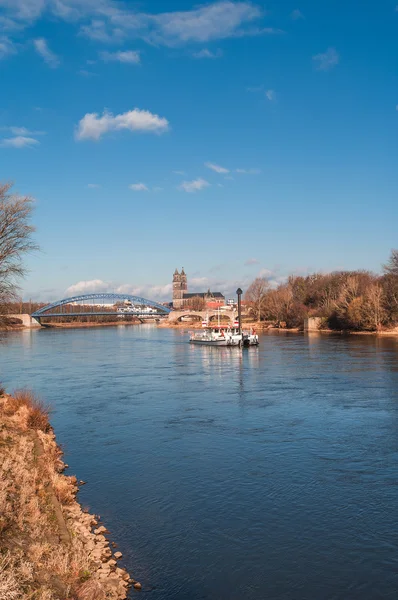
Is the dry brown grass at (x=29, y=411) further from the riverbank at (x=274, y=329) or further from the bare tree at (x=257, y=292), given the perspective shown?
the bare tree at (x=257, y=292)

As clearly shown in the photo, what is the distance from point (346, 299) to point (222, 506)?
237 feet

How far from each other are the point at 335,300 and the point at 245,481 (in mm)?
75423

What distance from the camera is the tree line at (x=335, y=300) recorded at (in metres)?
73.4

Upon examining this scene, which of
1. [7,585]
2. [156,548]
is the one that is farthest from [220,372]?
[7,585]

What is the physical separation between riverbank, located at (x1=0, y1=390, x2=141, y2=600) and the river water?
1.98 feet

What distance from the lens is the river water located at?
9.68 m

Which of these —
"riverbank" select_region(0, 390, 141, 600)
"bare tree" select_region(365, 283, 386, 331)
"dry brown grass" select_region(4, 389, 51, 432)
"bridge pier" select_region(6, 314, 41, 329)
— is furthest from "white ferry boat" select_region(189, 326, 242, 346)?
"bridge pier" select_region(6, 314, 41, 329)

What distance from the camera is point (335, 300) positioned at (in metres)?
86.6

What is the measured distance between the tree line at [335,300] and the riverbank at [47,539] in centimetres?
6450

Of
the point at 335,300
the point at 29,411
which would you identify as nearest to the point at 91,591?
the point at 29,411

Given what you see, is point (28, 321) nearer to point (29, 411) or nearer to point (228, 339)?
point (228, 339)

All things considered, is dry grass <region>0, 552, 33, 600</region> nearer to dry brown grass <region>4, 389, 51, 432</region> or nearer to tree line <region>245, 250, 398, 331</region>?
dry brown grass <region>4, 389, 51, 432</region>

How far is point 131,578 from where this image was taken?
9375mm

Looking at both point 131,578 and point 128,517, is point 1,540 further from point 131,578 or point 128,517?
point 128,517
